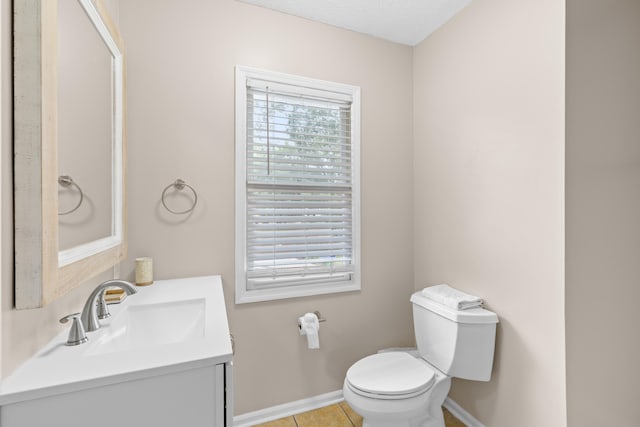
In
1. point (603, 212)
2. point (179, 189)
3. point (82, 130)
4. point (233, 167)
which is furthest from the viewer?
point (233, 167)

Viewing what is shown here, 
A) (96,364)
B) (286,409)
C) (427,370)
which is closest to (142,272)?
(96,364)

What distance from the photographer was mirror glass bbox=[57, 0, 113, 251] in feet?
2.77

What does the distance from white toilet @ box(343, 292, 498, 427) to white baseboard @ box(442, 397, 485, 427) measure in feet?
0.85

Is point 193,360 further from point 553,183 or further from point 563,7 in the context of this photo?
point 563,7

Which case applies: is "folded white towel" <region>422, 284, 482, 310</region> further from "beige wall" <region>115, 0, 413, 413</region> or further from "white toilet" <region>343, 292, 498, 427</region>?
"beige wall" <region>115, 0, 413, 413</region>

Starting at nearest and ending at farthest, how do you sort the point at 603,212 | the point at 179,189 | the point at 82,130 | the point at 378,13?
the point at 82,130 < the point at 603,212 < the point at 179,189 < the point at 378,13

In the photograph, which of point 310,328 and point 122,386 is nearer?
point 122,386

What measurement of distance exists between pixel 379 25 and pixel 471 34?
568 mm

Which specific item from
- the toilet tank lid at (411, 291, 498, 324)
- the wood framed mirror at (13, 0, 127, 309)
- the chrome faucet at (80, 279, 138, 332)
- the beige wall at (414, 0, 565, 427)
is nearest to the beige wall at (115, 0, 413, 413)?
the beige wall at (414, 0, 565, 427)

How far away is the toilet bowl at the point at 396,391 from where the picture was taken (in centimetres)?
137

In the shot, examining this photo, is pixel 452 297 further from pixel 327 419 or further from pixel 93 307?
pixel 93 307

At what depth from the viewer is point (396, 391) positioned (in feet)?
4.50

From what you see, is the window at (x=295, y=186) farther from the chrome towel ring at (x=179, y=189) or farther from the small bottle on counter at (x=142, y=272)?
the small bottle on counter at (x=142, y=272)

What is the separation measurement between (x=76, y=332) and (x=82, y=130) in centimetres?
63
